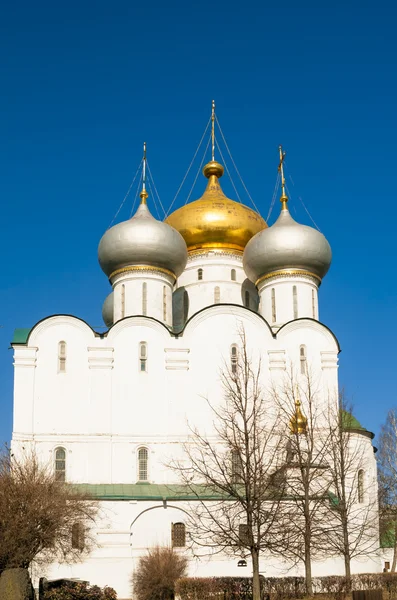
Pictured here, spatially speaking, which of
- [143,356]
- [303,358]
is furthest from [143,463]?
[303,358]

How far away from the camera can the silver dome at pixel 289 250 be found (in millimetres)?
31016

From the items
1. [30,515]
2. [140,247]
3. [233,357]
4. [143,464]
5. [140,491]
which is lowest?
[30,515]

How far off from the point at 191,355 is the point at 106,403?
3238 mm

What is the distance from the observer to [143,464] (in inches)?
1086

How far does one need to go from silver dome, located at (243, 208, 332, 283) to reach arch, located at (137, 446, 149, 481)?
802 cm

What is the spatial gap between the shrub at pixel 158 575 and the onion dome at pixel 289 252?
1117 centimetres

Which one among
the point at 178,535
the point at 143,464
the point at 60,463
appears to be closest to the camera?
the point at 178,535

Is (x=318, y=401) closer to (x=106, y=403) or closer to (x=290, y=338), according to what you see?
(x=290, y=338)

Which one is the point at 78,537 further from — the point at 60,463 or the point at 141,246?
the point at 141,246

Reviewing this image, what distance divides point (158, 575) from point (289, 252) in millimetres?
12618

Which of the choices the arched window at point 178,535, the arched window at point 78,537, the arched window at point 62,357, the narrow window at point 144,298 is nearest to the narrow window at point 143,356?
the narrow window at point 144,298

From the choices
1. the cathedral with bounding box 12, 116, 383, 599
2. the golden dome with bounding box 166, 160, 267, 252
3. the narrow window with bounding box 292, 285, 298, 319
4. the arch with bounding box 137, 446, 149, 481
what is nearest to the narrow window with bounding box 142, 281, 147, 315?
the cathedral with bounding box 12, 116, 383, 599

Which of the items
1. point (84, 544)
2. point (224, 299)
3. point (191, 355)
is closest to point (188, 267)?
point (224, 299)

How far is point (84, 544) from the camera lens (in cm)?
2492
